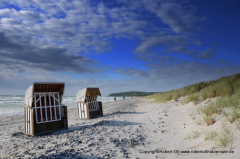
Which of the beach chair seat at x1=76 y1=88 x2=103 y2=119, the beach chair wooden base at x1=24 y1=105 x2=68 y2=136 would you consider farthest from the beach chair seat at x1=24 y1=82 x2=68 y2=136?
the beach chair seat at x1=76 y1=88 x2=103 y2=119

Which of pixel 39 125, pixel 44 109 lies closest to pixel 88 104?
pixel 44 109

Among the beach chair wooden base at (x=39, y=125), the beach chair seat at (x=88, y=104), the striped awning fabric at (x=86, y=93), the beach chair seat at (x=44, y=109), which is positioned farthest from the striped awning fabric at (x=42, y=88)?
the beach chair seat at (x=88, y=104)

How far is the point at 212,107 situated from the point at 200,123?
106 centimetres

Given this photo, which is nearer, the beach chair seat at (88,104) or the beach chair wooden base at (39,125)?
the beach chair wooden base at (39,125)

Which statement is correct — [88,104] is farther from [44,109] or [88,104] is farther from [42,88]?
[42,88]

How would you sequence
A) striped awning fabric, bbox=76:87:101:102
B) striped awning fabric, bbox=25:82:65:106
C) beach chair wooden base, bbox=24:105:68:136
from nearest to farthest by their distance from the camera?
beach chair wooden base, bbox=24:105:68:136 → striped awning fabric, bbox=25:82:65:106 → striped awning fabric, bbox=76:87:101:102

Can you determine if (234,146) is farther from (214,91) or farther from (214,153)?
(214,91)

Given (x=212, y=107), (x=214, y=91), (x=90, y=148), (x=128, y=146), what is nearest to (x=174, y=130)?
(x=212, y=107)

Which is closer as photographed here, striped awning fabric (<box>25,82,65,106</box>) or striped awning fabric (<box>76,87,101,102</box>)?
striped awning fabric (<box>25,82,65,106</box>)

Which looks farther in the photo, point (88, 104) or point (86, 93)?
point (86, 93)

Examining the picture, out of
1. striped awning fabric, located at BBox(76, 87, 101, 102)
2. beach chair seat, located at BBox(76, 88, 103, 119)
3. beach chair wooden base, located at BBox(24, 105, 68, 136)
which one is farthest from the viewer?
striped awning fabric, located at BBox(76, 87, 101, 102)

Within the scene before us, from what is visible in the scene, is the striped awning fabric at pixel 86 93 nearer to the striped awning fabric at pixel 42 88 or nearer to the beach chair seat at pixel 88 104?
the beach chair seat at pixel 88 104

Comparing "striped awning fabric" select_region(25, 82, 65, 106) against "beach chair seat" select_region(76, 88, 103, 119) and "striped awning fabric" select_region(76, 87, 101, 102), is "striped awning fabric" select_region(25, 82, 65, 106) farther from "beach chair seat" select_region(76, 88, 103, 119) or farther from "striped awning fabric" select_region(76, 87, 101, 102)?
"beach chair seat" select_region(76, 88, 103, 119)

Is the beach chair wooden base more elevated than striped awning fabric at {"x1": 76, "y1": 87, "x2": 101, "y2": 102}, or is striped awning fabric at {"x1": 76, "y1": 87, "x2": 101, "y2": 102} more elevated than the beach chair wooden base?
striped awning fabric at {"x1": 76, "y1": 87, "x2": 101, "y2": 102}
